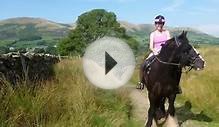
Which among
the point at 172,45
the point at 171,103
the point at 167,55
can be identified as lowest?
the point at 171,103

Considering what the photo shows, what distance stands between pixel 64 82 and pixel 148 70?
6.65 feet

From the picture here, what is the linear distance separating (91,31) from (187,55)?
66.0 metres

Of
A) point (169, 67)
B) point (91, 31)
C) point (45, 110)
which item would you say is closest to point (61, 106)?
point (45, 110)

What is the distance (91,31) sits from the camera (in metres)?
75.2

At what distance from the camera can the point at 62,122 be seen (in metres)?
7.21

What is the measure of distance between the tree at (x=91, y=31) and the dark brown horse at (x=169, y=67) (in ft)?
189

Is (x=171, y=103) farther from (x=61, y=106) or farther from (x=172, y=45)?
(x=61, y=106)

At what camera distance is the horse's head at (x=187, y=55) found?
9.44 m

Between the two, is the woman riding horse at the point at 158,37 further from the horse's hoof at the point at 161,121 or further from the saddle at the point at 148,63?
the horse's hoof at the point at 161,121
